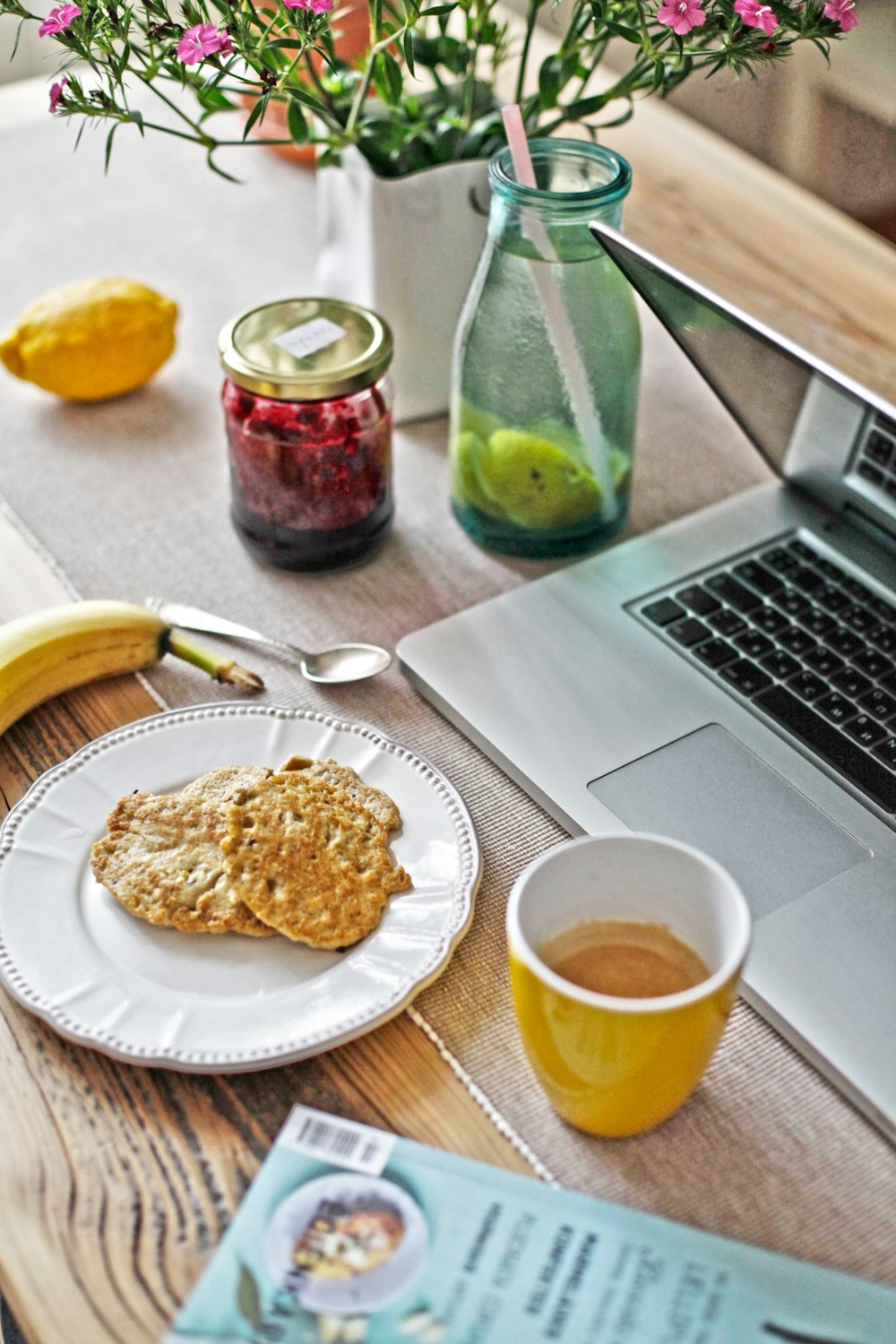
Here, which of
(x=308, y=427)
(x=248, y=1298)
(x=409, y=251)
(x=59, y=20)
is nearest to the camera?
(x=248, y=1298)

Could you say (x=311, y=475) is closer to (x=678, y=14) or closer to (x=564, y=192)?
Answer: (x=564, y=192)

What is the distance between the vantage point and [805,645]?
0.83 m

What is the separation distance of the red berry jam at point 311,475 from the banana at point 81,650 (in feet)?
0.38

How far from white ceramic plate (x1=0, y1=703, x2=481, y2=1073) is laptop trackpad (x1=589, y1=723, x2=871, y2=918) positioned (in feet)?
0.35

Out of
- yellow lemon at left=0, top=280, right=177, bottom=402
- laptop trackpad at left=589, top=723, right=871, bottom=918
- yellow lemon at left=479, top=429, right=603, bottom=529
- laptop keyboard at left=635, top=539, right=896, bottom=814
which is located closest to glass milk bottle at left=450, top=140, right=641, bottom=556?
yellow lemon at left=479, top=429, right=603, bottom=529

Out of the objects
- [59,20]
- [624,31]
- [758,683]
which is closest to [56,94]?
[59,20]

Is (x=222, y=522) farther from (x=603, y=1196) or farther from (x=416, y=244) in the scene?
(x=603, y=1196)

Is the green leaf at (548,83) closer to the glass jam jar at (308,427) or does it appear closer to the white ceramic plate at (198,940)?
the glass jam jar at (308,427)

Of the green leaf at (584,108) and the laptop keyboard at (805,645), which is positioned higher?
the green leaf at (584,108)

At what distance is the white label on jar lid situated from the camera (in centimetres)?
88

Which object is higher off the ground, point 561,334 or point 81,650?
point 561,334

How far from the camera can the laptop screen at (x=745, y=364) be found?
0.71 meters

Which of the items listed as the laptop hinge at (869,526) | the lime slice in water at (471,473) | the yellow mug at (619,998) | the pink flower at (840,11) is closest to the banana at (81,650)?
the lime slice in water at (471,473)

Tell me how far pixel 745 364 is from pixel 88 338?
1.89ft
